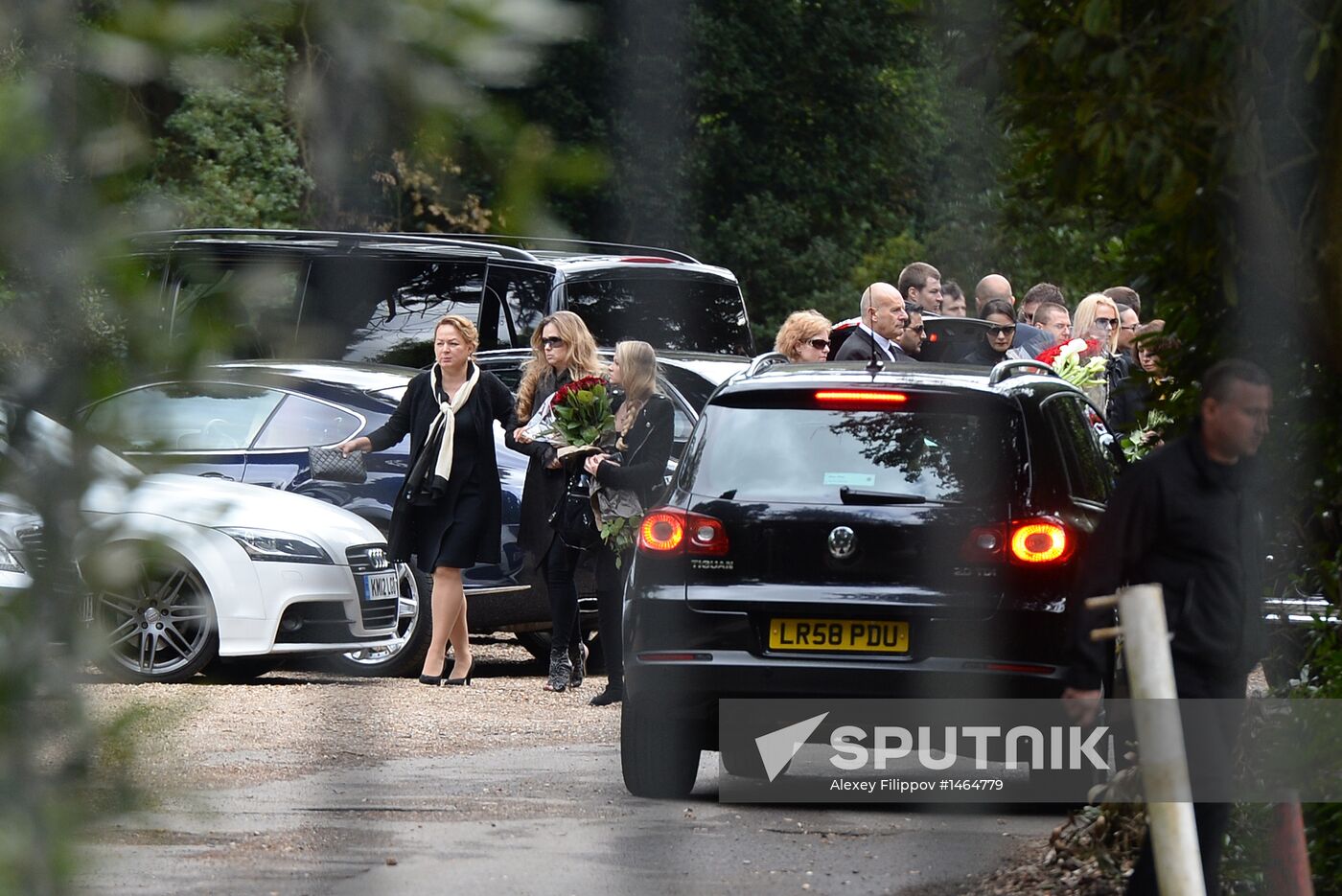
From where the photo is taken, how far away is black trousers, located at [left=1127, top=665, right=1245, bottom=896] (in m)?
5.50

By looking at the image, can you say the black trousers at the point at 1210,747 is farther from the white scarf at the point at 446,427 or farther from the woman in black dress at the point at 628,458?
the white scarf at the point at 446,427

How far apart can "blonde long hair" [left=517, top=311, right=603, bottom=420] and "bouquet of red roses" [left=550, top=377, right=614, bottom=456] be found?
0.29 m

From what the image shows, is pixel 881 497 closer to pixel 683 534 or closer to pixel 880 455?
pixel 880 455

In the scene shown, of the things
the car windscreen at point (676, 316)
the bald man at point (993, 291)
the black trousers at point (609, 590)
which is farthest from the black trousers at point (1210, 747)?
→ the car windscreen at point (676, 316)

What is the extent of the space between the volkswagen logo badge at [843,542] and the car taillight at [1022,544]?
380mm

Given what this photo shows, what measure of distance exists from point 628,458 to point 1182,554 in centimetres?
626

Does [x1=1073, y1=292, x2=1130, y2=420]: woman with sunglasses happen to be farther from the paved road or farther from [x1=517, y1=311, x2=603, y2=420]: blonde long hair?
the paved road

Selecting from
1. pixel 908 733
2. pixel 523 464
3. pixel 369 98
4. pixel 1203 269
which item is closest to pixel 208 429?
pixel 369 98

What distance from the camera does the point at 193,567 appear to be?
2.08m

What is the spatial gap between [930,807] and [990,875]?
1512mm

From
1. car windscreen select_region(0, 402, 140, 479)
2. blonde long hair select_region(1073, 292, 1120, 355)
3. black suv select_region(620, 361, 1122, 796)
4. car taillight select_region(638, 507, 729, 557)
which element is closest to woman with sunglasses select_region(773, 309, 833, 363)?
blonde long hair select_region(1073, 292, 1120, 355)

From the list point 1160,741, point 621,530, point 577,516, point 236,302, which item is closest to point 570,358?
point 577,516

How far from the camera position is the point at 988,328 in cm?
1295

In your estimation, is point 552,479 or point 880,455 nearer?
point 880,455
